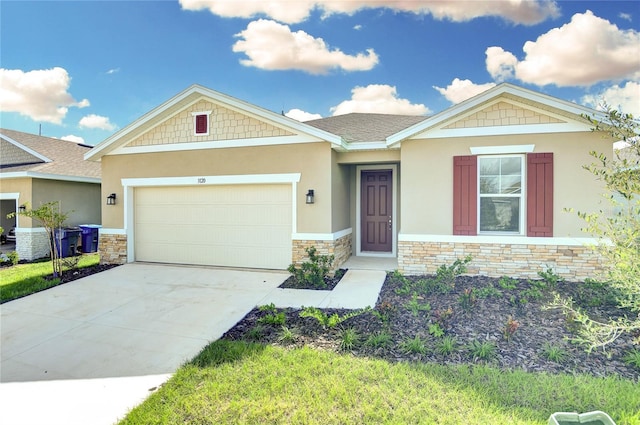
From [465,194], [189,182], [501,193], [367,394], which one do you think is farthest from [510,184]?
[189,182]

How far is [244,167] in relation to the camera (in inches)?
341

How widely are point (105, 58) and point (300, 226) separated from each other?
374 inches

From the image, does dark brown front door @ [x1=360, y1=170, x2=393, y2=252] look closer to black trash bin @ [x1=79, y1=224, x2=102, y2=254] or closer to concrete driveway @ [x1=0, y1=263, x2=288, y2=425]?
concrete driveway @ [x1=0, y1=263, x2=288, y2=425]

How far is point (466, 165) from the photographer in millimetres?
7398

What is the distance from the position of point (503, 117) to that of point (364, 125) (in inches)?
167

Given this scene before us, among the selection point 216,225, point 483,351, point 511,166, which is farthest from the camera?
point 216,225

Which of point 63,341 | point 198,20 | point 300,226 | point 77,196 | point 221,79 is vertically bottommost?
point 63,341

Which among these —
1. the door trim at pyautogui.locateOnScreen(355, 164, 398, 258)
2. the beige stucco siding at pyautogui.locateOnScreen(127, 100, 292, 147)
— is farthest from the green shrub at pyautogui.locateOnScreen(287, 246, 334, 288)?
the beige stucco siding at pyautogui.locateOnScreen(127, 100, 292, 147)

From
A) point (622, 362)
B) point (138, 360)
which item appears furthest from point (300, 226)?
point (622, 362)

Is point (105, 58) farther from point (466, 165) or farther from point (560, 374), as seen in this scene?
point (560, 374)

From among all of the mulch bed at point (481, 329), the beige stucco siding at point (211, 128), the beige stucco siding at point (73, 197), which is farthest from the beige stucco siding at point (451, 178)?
the beige stucco siding at point (73, 197)

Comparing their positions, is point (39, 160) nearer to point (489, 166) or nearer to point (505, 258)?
point (489, 166)

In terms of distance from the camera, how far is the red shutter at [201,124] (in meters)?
8.98

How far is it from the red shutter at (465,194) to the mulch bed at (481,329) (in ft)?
5.02
